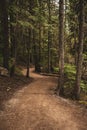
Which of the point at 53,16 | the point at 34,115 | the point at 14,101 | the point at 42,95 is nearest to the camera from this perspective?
the point at 34,115

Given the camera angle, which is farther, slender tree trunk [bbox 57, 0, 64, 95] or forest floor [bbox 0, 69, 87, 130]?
slender tree trunk [bbox 57, 0, 64, 95]

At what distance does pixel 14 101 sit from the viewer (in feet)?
35.0

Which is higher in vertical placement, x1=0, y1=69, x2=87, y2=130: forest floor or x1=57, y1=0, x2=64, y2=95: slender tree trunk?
x1=57, y1=0, x2=64, y2=95: slender tree trunk

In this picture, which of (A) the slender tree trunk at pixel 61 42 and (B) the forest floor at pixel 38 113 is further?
(A) the slender tree trunk at pixel 61 42

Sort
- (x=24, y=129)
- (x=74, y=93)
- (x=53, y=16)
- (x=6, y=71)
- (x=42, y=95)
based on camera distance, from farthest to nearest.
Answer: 1. (x=53, y=16)
2. (x=6, y=71)
3. (x=74, y=93)
4. (x=42, y=95)
5. (x=24, y=129)

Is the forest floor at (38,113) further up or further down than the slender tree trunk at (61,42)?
further down

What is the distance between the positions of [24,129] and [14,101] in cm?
331

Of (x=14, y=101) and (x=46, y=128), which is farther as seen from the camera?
(x=14, y=101)

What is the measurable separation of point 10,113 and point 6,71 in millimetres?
7758

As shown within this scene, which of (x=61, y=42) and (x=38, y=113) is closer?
(x=38, y=113)

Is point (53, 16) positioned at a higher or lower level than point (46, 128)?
higher

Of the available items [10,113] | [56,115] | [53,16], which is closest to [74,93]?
[56,115]

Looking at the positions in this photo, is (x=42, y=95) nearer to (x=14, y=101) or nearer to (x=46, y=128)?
(x=14, y=101)

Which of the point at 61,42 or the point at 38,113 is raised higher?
the point at 61,42
